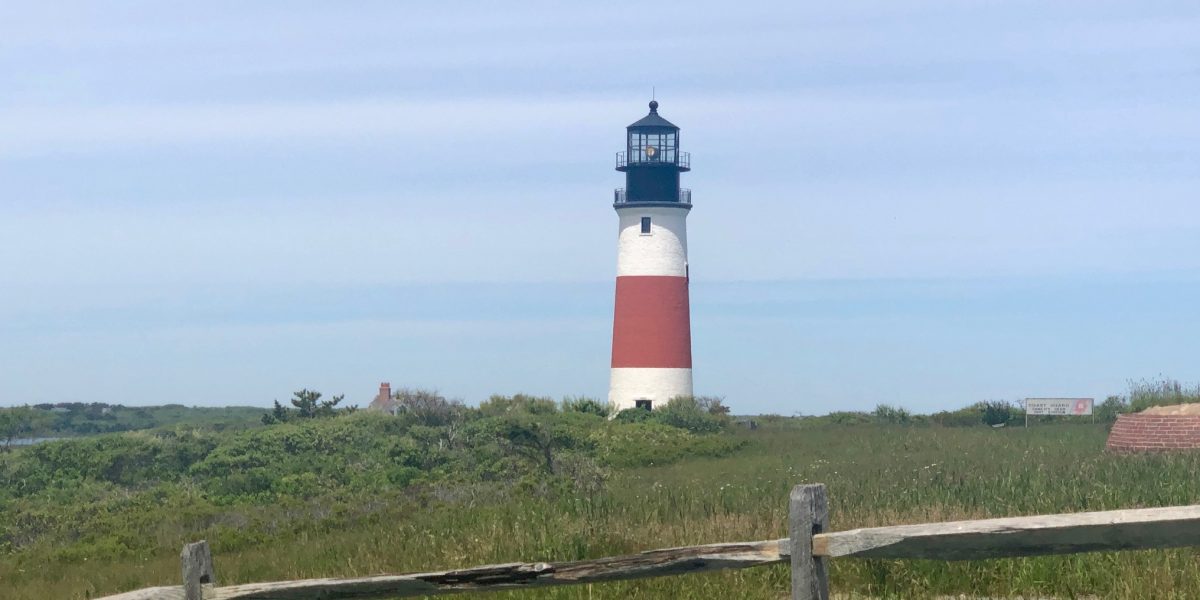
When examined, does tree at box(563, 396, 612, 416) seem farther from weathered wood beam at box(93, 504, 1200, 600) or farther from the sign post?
weathered wood beam at box(93, 504, 1200, 600)

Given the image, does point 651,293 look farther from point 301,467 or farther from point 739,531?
point 739,531

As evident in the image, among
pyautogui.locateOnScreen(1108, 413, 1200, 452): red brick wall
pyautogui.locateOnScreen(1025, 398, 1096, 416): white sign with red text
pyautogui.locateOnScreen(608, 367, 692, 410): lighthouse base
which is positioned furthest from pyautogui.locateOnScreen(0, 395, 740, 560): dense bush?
pyautogui.locateOnScreen(1108, 413, 1200, 452): red brick wall

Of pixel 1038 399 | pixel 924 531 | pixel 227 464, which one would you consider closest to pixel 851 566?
pixel 924 531

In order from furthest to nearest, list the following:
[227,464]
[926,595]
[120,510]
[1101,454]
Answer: [227,464], [120,510], [1101,454], [926,595]

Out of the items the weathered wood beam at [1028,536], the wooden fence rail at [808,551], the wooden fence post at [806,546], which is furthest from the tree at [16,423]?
the weathered wood beam at [1028,536]

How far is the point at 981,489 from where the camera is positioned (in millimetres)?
14758

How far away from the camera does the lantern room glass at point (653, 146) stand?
44.4 metres

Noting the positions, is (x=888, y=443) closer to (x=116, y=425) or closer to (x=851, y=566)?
(x=851, y=566)

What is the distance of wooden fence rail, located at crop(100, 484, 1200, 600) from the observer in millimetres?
5508

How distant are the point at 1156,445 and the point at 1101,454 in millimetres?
1370

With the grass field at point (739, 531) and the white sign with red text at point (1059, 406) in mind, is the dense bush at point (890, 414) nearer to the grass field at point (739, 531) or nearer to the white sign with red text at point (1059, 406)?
the white sign with red text at point (1059, 406)

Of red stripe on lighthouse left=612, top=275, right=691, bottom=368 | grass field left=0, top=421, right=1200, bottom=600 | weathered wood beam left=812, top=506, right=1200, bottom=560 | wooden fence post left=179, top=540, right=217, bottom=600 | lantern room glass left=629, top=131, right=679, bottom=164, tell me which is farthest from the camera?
lantern room glass left=629, top=131, right=679, bottom=164

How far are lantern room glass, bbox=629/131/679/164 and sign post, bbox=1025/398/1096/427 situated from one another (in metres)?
13.8

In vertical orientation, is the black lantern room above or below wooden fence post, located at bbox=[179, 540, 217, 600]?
above
